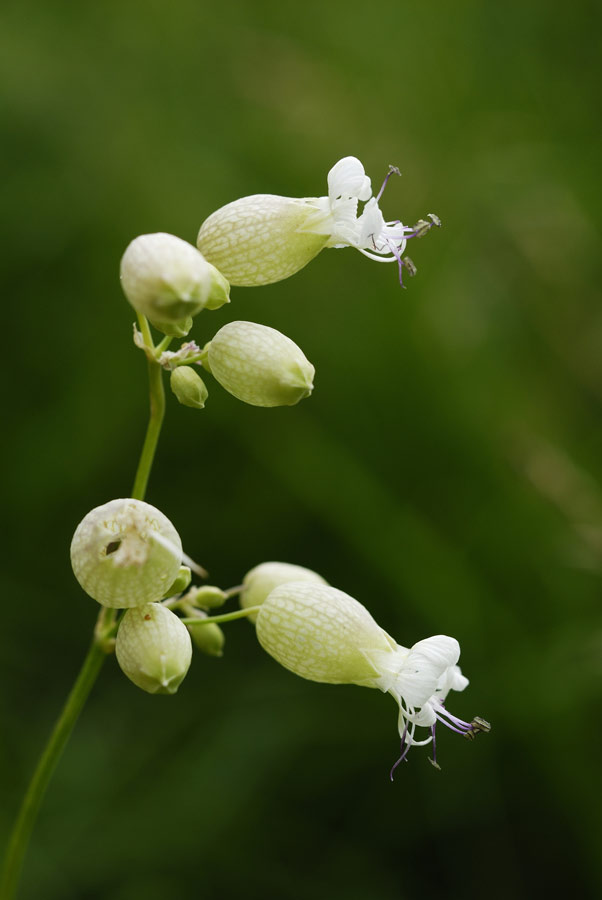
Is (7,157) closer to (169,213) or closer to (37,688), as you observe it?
(169,213)

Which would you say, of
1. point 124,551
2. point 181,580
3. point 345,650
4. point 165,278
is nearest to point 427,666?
point 345,650

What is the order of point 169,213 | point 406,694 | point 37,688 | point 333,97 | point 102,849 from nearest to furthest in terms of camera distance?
point 406,694 < point 102,849 < point 37,688 < point 169,213 < point 333,97

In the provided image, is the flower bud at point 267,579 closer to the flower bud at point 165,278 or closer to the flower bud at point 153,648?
the flower bud at point 153,648

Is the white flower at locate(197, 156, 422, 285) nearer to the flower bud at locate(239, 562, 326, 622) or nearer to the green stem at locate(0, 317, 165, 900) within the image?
the green stem at locate(0, 317, 165, 900)

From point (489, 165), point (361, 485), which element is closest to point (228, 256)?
point (361, 485)

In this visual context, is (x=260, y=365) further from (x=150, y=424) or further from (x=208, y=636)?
(x=208, y=636)

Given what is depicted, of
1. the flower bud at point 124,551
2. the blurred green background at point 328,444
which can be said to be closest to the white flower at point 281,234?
the flower bud at point 124,551
